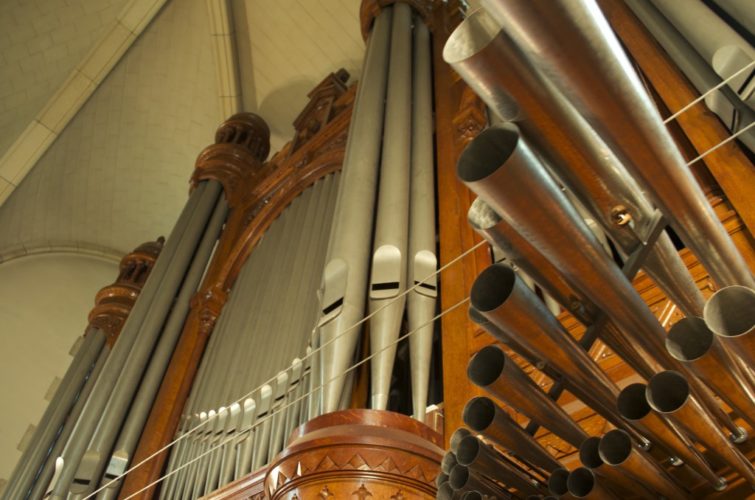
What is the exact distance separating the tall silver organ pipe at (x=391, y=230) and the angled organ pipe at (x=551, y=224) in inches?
23.5

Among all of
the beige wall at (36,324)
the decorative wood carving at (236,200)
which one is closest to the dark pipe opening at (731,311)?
the decorative wood carving at (236,200)

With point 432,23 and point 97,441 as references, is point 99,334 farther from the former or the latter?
point 432,23

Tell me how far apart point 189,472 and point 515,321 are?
248cm

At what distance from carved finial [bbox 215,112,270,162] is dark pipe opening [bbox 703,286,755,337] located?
5.84 meters

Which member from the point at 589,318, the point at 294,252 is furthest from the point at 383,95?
the point at 589,318

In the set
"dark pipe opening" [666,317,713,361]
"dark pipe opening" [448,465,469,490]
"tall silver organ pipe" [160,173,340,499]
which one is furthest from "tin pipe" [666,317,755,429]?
"tall silver organ pipe" [160,173,340,499]

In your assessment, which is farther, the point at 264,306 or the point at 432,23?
the point at 432,23

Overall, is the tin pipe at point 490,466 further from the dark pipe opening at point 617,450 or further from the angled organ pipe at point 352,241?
the angled organ pipe at point 352,241

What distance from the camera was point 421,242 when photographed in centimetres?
312

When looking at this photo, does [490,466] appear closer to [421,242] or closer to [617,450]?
[617,450]

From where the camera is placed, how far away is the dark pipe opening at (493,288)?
4.05 feet

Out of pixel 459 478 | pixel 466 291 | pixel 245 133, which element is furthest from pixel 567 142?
pixel 245 133

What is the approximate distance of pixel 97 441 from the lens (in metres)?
4.01

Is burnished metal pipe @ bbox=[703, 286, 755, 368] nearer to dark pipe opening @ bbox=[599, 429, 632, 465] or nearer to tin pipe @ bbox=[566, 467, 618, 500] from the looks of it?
dark pipe opening @ bbox=[599, 429, 632, 465]
